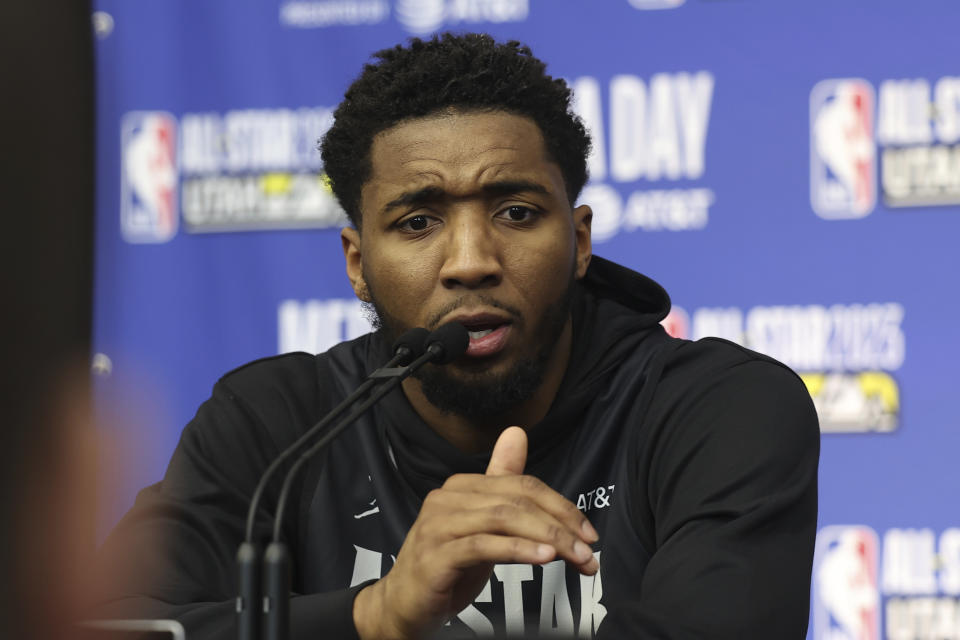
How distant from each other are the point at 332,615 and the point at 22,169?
3.63ft

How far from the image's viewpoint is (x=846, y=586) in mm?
2662

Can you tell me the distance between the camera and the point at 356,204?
199 cm

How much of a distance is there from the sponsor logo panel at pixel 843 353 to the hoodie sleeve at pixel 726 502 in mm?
948

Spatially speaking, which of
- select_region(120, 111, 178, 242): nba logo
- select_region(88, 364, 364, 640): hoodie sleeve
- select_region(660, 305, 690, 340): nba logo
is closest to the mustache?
select_region(88, 364, 364, 640): hoodie sleeve

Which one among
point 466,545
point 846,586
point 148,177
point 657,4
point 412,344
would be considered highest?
point 657,4

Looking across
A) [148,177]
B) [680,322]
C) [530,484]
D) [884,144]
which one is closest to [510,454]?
[530,484]

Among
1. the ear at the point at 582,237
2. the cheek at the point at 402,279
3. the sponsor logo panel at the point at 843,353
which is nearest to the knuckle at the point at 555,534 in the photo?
the cheek at the point at 402,279

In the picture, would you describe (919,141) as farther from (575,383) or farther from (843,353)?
(575,383)

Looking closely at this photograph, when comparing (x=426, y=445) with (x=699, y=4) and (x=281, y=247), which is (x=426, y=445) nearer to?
(x=281, y=247)

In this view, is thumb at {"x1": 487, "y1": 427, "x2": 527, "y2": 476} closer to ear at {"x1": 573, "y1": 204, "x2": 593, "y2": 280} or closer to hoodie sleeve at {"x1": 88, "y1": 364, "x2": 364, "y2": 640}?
hoodie sleeve at {"x1": 88, "y1": 364, "x2": 364, "y2": 640}

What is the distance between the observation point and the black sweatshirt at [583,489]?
1.42 m

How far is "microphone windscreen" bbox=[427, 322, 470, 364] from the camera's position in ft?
4.49

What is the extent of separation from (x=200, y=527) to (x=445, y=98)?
31.9 inches

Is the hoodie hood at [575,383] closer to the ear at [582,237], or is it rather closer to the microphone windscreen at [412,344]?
the ear at [582,237]
